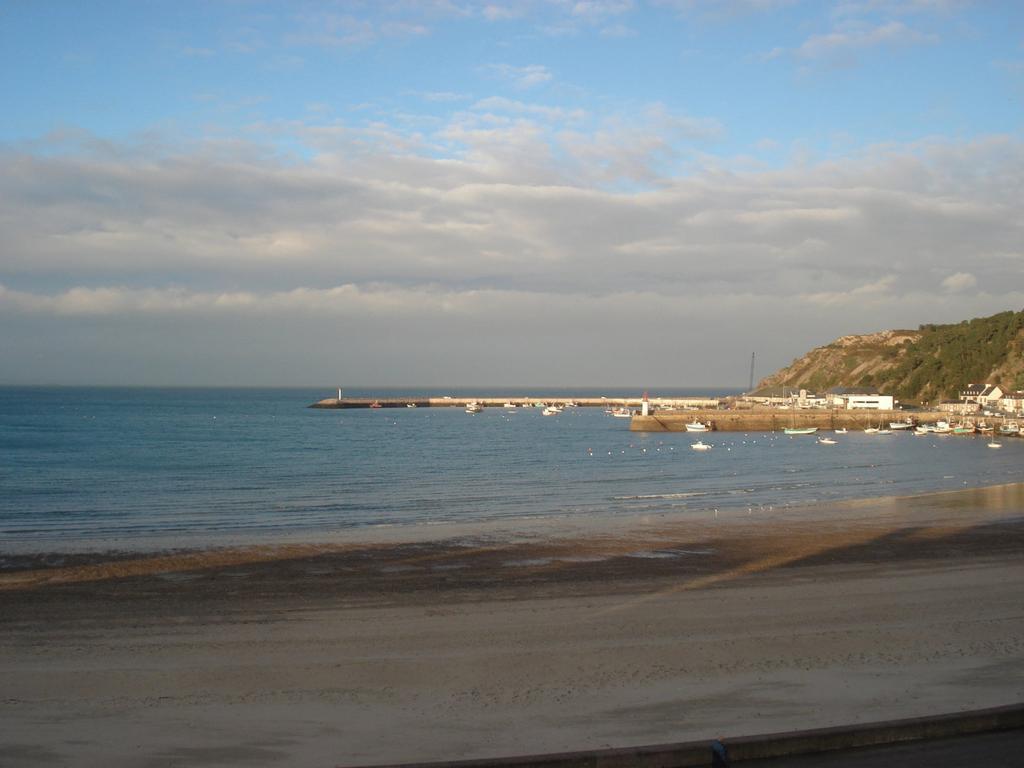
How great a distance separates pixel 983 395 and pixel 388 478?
363 feet

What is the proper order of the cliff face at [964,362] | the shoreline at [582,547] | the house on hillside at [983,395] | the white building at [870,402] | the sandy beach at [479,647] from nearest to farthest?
the sandy beach at [479,647] → the shoreline at [582,547] → the house on hillside at [983,395] → the white building at [870,402] → the cliff face at [964,362]

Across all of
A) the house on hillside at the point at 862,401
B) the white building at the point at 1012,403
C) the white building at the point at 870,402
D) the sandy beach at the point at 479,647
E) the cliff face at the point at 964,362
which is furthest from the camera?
the cliff face at the point at 964,362

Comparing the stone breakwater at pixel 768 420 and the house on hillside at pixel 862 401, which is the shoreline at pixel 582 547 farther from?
the house on hillside at pixel 862 401

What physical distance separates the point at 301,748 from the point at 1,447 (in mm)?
71674

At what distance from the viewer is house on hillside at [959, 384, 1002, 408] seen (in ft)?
421

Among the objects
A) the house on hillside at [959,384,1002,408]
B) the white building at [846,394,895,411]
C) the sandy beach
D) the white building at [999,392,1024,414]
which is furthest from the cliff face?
the sandy beach

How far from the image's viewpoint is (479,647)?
43.3 ft

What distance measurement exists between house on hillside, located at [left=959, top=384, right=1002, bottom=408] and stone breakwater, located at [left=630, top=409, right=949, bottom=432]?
8518 millimetres

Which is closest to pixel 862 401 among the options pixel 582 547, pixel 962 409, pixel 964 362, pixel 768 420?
pixel 962 409

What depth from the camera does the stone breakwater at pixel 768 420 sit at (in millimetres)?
112938

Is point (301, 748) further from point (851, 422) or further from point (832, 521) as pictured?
point (851, 422)

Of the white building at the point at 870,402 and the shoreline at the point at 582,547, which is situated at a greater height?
the white building at the point at 870,402

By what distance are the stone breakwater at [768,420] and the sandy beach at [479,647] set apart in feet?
292

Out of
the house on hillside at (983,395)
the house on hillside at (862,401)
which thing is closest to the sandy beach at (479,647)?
the house on hillside at (862,401)
